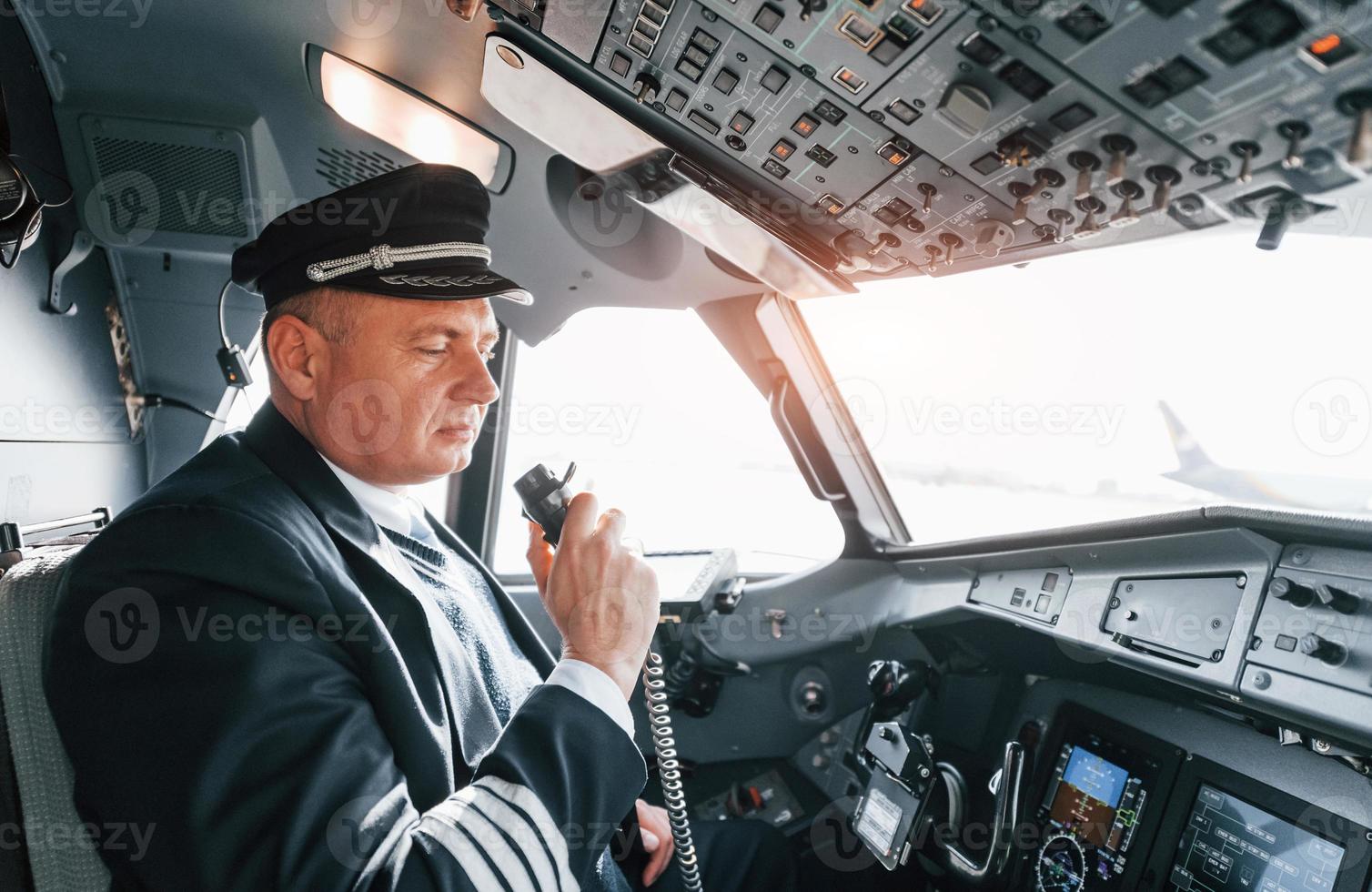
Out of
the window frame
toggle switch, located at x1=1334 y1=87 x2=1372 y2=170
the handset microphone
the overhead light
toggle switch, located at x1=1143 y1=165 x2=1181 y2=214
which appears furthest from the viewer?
the window frame

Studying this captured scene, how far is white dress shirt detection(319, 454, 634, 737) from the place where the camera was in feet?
3.88

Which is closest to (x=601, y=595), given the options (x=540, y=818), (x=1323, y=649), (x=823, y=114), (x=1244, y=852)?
(x=540, y=818)

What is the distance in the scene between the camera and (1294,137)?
0.92 m

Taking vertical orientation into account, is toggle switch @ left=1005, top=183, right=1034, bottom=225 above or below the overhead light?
above

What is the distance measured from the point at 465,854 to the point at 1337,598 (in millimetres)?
1417

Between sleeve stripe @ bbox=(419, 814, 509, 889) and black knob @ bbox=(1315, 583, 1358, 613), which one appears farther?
black knob @ bbox=(1315, 583, 1358, 613)

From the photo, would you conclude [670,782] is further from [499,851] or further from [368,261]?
[368,261]

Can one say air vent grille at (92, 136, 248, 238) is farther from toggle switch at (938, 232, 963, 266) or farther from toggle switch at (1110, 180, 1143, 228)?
toggle switch at (1110, 180, 1143, 228)

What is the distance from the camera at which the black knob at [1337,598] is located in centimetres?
136

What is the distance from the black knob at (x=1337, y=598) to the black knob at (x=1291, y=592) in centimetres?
1

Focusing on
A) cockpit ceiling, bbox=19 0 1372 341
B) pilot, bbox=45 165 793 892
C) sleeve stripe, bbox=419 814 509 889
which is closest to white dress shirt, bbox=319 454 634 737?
pilot, bbox=45 165 793 892

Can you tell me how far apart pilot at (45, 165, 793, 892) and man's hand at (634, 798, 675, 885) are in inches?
11.9

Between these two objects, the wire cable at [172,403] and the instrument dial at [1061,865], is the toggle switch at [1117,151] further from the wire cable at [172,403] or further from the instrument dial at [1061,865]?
the wire cable at [172,403]

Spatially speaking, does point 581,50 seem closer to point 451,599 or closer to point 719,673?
point 451,599
